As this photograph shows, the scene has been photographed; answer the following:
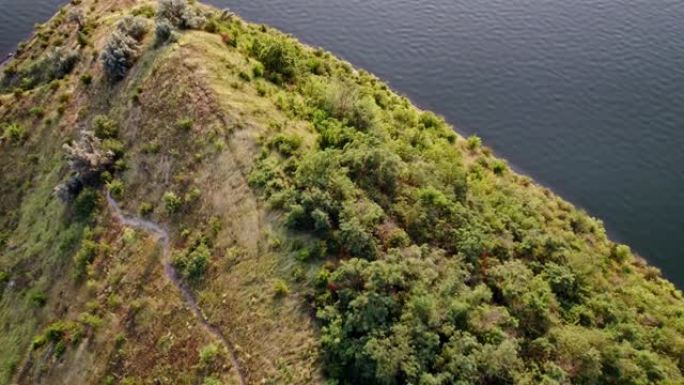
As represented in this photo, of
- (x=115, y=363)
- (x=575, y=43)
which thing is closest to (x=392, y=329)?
(x=115, y=363)

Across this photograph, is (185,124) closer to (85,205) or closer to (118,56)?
(85,205)

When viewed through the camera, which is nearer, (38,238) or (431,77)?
(38,238)

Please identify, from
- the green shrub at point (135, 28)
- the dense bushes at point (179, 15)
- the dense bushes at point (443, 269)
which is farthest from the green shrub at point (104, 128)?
the dense bushes at point (443, 269)

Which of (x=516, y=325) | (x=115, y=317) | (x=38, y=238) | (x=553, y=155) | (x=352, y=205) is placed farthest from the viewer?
(x=553, y=155)

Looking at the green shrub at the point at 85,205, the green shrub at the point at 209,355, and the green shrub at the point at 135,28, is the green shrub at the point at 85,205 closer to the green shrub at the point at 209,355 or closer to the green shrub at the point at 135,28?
the green shrub at the point at 135,28

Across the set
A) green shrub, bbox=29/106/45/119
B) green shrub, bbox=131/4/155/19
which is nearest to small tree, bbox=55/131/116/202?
green shrub, bbox=29/106/45/119

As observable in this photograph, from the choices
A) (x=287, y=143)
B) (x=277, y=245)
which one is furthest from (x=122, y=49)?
(x=277, y=245)

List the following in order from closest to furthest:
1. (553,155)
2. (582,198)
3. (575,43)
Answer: (582,198) → (553,155) → (575,43)

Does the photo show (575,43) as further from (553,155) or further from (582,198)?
(582,198)
